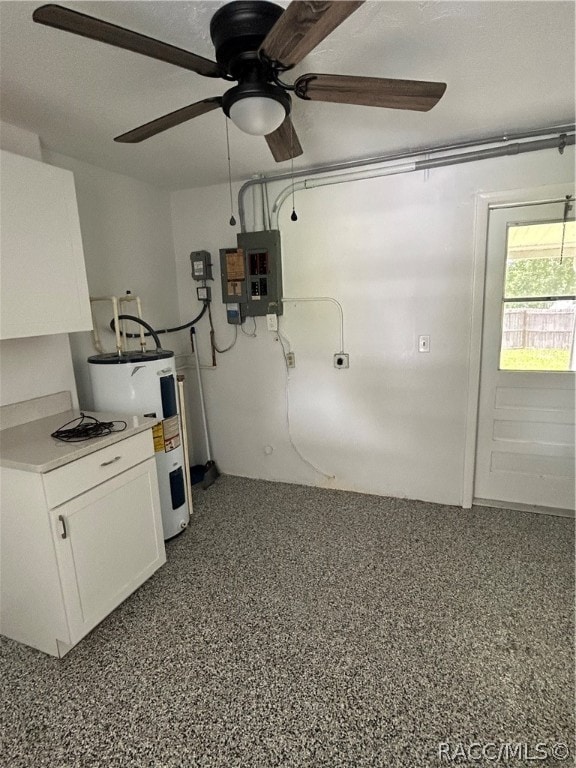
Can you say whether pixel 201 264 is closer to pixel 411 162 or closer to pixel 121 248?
pixel 121 248

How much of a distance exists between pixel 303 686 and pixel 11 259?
2090mm

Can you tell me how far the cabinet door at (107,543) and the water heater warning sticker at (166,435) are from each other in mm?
318

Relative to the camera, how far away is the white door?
228cm

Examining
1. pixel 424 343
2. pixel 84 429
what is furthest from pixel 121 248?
pixel 424 343

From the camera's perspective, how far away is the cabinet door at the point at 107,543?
1559 millimetres

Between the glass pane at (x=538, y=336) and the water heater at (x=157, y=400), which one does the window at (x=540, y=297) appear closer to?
the glass pane at (x=538, y=336)

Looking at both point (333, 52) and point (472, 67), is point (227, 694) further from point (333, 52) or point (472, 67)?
point (472, 67)

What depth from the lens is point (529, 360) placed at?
2.42 m

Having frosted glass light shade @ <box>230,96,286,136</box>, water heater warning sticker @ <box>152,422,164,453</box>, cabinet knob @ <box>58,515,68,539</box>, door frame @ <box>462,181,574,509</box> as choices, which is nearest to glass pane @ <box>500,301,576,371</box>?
door frame @ <box>462,181,574,509</box>

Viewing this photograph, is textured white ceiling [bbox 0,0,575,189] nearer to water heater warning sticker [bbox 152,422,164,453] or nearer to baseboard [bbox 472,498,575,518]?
water heater warning sticker [bbox 152,422,164,453]

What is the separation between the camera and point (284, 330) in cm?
289

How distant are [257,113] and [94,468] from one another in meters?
1.50

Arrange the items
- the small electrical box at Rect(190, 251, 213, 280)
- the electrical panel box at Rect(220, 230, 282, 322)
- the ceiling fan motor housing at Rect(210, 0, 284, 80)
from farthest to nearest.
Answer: the small electrical box at Rect(190, 251, 213, 280) → the electrical panel box at Rect(220, 230, 282, 322) → the ceiling fan motor housing at Rect(210, 0, 284, 80)

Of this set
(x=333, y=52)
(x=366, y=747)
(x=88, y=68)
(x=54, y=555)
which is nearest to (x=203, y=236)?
(x=88, y=68)
